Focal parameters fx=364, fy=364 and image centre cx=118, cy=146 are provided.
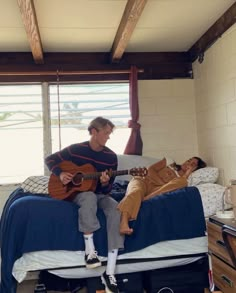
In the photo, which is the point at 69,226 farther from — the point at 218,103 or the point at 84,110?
the point at 218,103

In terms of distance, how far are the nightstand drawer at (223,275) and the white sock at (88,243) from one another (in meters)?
0.87

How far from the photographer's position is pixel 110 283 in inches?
102

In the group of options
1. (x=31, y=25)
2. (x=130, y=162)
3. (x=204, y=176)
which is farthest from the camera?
(x=130, y=162)

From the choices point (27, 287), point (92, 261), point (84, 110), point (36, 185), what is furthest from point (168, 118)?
point (27, 287)

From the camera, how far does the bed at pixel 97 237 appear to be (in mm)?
2602

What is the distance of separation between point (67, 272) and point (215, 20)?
2.54m

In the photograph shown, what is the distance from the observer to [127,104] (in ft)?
13.9

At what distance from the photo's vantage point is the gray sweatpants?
2.60m

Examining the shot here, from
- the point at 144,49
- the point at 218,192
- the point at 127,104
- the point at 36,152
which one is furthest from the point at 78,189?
the point at 144,49

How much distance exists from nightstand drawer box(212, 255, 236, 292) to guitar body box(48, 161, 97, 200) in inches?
42.6

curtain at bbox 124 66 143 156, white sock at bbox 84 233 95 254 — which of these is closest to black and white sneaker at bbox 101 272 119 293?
white sock at bbox 84 233 95 254

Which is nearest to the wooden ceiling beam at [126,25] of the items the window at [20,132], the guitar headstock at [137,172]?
the window at [20,132]

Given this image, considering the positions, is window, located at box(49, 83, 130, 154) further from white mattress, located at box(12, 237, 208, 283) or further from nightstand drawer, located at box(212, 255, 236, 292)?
nightstand drawer, located at box(212, 255, 236, 292)

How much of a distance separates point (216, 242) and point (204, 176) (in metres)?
1.05
